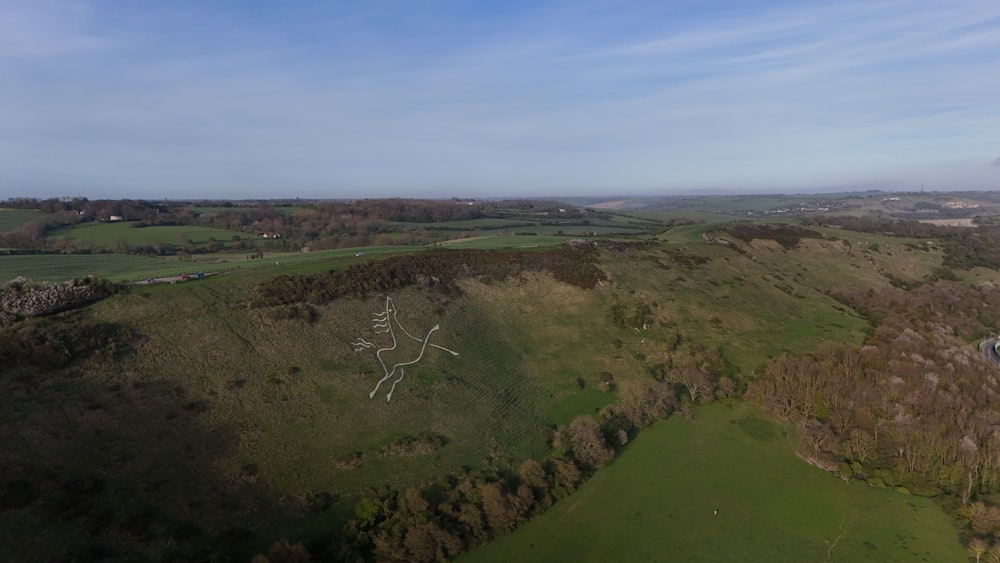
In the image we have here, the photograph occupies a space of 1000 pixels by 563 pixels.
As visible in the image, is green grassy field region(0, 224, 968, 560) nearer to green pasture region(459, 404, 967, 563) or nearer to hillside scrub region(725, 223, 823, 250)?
green pasture region(459, 404, 967, 563)

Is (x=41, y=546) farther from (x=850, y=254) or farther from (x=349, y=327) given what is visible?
(x=850, y=254)

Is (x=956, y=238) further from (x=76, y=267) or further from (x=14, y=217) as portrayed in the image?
(x=14, y=217)

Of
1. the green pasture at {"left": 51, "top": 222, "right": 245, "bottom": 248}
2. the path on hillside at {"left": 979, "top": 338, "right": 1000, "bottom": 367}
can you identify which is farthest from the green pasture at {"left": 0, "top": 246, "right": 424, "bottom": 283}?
the path on hillside at {"left": 979, "top": 338, "right": 1000, "bottom": 367}

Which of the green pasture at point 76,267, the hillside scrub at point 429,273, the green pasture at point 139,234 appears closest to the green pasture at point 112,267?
the green pasture at point 76,267

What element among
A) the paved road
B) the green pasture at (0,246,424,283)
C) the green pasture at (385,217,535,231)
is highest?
the green pasture at (385,217,535,231)

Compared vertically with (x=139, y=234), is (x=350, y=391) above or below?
below

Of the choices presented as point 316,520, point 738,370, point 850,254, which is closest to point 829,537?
point 738,370

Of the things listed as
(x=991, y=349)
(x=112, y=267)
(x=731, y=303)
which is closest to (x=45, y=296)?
(x=112, y=267)
